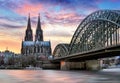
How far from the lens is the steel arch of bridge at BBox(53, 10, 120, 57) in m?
94.4

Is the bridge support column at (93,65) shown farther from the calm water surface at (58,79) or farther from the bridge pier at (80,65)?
the calm water surface at (58,79)

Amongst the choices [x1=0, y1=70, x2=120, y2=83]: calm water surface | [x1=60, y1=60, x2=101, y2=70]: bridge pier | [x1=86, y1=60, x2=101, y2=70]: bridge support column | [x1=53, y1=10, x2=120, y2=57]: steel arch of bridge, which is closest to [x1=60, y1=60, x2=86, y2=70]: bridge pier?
[x1=60, y1=60, x2=101, y2=70]: bridge pier

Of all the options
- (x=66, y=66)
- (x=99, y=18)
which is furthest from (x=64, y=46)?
(x=99, y=18)

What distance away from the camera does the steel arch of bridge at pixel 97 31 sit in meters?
94.4

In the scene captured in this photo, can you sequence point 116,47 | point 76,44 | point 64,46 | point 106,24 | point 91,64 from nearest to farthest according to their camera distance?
1. point 116,47
2. point 106,24
3. point 76,44
4. point 91,64
5. point 64,46

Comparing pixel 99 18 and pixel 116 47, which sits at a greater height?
pixel 99 18

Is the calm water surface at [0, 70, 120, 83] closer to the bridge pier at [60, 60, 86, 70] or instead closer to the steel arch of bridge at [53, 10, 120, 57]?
the steel arch of bridge at [53, 10, 120, 57]

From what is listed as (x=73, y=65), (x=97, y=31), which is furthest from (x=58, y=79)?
(x=73, y=65)

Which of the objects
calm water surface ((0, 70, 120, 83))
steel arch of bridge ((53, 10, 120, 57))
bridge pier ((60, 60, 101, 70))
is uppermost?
steel arch of bridge ((53, 10, 120, 57))

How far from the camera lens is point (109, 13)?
97.1 metres

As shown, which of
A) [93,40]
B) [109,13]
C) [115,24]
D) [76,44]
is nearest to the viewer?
[115,24]

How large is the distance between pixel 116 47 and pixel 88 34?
157 feet

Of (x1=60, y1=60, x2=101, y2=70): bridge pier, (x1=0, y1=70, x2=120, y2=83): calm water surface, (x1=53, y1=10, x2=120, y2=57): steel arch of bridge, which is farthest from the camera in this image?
(x1=60, y1=60, x2=101, y2=70): bridge pier

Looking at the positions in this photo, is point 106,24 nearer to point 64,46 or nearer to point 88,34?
point 88,34
